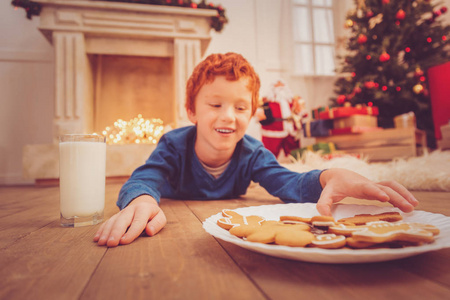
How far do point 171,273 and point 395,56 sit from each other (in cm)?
331

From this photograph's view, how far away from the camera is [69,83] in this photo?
8.13ft

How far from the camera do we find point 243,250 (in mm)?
436

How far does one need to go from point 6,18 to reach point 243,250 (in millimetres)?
3548

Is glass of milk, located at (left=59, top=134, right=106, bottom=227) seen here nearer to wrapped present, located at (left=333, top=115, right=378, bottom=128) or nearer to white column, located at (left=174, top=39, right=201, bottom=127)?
white column, located at (left=174, top=39, right=201, bottom=127)

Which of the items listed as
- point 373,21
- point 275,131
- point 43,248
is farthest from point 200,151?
point 373,21

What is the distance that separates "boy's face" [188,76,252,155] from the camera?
87 cm

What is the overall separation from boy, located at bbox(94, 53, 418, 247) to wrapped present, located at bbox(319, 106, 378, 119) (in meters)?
1.73

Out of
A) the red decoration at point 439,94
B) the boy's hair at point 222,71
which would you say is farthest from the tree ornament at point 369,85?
the boy's hair at point 222,71

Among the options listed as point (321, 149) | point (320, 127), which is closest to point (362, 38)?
point (320, 127)

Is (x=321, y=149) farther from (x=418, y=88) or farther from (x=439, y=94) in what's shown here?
(x=439, y=94)

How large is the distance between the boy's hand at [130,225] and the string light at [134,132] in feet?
6.83

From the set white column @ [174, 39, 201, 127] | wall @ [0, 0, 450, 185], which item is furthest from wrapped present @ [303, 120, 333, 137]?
wall @ [0, 0, 450, 185]

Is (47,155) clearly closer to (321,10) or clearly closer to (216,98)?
(216,98)

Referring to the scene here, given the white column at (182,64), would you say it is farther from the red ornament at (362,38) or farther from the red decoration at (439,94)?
the red decoration at (439,94)
